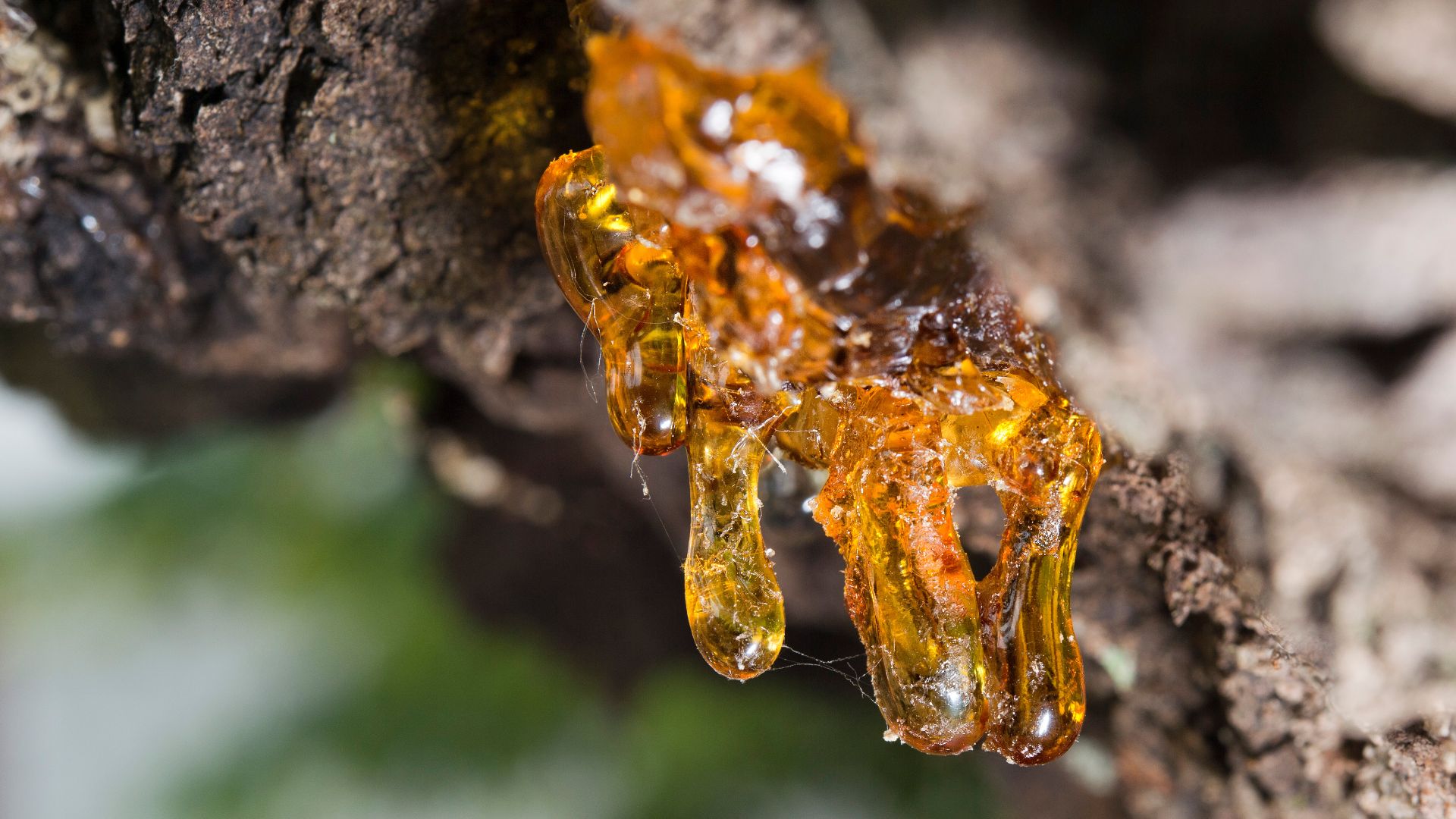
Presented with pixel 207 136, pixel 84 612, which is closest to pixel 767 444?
pixel 207 136

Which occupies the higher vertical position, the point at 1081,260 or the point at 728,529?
the point at 1081,260

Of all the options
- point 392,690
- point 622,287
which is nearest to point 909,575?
point 622,287

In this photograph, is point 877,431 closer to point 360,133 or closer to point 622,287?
point 622,287

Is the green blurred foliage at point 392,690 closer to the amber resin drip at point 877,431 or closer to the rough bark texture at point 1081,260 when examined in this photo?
the rough bark texture at point 1081,260

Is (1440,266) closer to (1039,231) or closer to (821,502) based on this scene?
(1039,231)

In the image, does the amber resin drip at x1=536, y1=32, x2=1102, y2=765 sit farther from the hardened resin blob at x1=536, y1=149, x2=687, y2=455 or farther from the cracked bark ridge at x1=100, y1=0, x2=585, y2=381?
the cracked bark ridge at x1=100, y1=0, x2=585, y2=381

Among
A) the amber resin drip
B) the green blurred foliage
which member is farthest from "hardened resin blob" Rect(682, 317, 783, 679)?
the green blurred foliage
